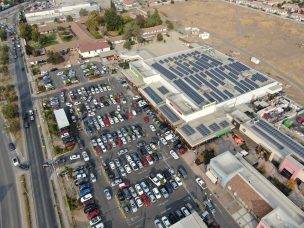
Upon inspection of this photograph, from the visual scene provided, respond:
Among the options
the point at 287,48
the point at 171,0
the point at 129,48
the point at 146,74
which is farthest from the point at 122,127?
the point at 171,0

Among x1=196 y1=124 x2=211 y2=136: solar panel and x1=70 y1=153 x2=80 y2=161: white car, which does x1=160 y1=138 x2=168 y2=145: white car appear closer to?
x1=196 y1=124 x2=211 y2=136: solar panel

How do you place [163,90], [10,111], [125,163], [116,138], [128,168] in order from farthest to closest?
[163,90], [10,111], [116,138], [125,163], [128,168]

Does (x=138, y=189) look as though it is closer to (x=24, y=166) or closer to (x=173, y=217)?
(x=173, y=217)

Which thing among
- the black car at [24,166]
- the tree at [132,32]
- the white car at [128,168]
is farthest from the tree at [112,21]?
the white car at [128,168]

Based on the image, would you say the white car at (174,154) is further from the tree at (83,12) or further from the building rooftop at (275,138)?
the tree at (83,12)

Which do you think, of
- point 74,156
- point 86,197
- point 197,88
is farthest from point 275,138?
point 74,156
